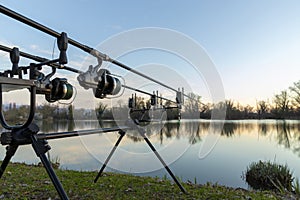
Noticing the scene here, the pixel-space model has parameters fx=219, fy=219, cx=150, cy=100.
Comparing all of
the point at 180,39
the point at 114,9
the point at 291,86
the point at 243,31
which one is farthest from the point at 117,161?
the point at 291,86

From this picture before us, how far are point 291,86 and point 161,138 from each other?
2586 centimetres

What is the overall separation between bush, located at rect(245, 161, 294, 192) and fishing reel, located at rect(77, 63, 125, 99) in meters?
5.01

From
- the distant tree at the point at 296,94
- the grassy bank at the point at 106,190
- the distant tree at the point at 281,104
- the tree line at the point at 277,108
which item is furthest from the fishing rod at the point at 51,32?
the distant tree at the point at 281,104

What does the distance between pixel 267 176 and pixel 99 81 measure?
17.6 ft

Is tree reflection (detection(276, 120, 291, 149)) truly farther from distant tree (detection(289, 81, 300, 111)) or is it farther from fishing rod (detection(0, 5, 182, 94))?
fishing rod (detection(0, 5, 182, 94))

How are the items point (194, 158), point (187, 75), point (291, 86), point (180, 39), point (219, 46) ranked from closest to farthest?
1. point (180, 39)
2. point (187, 75)
3. point (194, 158)
4. point (219, 46)
5. point (291, 86)

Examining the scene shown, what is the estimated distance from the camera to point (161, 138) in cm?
281

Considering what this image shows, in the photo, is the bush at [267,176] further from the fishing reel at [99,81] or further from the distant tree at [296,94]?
the distant tree at [296,94]

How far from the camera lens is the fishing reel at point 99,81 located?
1.33 metres

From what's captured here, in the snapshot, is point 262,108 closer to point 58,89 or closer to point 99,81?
point 99,81

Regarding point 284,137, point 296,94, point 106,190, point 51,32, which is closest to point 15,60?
point 51,32

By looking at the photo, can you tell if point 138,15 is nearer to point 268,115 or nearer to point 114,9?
point 114,9

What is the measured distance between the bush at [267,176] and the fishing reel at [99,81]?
5010mm

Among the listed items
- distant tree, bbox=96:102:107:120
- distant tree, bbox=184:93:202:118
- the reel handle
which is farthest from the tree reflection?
the reel handle
